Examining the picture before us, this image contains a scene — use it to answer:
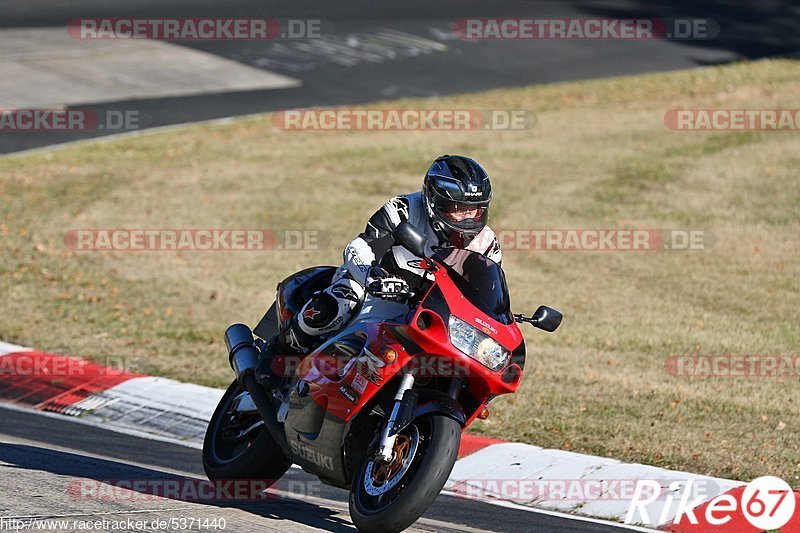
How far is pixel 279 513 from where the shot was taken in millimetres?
7211

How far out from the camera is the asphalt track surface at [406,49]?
24.4m

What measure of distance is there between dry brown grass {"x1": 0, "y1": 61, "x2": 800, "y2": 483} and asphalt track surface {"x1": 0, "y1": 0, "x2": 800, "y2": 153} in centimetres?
129

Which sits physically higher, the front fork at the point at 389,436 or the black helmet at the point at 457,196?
the black helmet at the point at 457,196

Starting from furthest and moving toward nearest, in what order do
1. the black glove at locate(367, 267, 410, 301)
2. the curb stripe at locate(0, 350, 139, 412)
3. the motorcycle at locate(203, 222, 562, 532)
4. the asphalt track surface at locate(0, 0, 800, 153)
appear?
the asphalt track surface at locate(0, 0, 800, 153), the curb stripe at locate(0, 350, 139, 412), the black glove at locate(367, 267, 410, 301), the motorcycle at locate(203, 222, 562, 532)

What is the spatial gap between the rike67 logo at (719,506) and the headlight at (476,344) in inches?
75.7

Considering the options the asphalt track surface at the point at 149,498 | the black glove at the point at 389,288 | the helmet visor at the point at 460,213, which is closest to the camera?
the black glove at the point at 389,288

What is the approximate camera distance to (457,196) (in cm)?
657

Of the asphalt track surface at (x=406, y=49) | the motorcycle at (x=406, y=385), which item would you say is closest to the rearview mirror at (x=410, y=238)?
the motorcycle at (x=406, y=385)

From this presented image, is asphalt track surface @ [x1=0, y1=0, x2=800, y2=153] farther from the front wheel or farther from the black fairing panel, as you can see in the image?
the front wheel

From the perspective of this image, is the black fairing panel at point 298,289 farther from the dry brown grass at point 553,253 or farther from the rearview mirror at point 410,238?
the dry brown grass at point 553,253

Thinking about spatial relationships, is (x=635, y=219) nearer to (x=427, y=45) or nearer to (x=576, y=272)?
(x=576, y=272)

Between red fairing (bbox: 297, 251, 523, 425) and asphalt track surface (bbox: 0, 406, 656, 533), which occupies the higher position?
red fairing (bbox: 297, 251, 523, 425)

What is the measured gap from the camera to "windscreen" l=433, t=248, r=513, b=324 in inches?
251

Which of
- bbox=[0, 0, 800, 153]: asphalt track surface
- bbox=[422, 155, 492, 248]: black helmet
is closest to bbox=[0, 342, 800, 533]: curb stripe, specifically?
bbox=[422, 155, 492, 248]: black helmet
